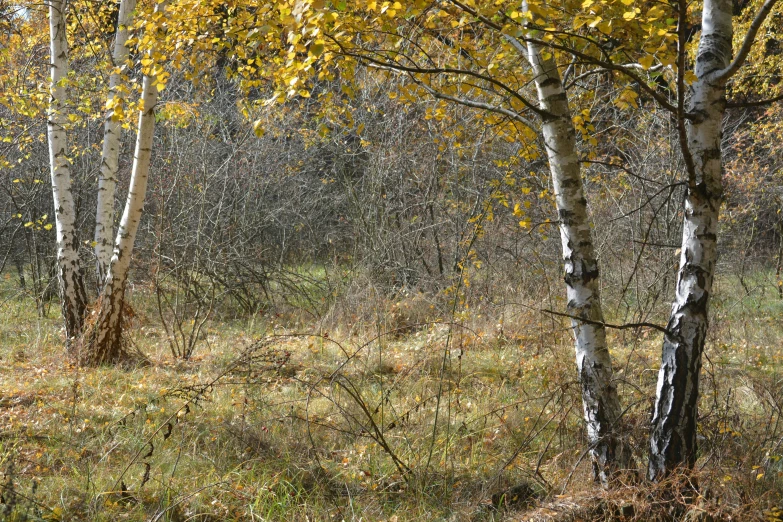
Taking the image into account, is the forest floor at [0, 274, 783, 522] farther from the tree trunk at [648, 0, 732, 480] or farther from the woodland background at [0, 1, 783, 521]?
the tree trunk at [648, 0, 732, 480]

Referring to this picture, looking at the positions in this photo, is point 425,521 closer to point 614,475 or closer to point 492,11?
point 614,475

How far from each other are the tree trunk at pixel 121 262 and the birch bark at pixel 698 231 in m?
4.68

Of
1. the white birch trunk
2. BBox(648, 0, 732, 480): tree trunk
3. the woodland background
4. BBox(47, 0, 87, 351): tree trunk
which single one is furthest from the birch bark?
BBox(47, 0, 87, 351): tree trunk

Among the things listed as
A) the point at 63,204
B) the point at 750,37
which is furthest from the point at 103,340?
the point at 750,37

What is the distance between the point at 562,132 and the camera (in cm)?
356

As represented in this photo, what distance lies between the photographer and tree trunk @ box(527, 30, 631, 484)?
3.51m

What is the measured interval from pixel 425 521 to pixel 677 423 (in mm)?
1353

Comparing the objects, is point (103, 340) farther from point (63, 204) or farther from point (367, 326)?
point (367, 326)

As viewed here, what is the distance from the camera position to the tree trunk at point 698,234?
9.77 ft

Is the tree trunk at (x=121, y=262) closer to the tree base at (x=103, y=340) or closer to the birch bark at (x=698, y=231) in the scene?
the tree base at (x=103, y=340)

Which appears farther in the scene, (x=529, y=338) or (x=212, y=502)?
(x=529, y=338)

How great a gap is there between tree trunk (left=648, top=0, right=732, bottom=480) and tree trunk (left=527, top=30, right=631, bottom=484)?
46 centimetres

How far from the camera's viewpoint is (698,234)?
298cm

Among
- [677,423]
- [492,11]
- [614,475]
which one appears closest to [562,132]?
[492,11]
